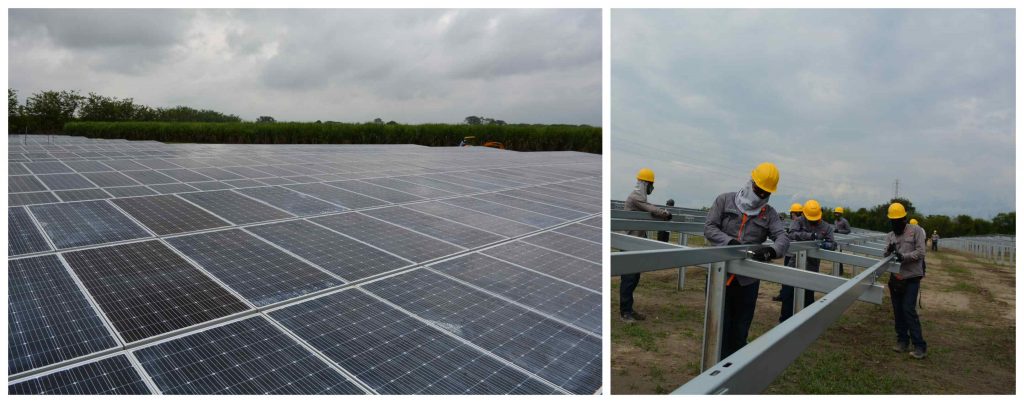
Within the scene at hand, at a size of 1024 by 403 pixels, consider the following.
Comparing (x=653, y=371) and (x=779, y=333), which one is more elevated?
(x=779, y=333)

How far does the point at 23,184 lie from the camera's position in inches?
328

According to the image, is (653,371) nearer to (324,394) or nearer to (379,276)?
(379,276)

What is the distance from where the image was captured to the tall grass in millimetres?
33281

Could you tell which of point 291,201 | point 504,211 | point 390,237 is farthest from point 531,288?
point 291,201

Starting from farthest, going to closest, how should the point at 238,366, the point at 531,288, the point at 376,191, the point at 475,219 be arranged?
the point at 376,191
the point at 475,219
the point at 531,288
the point at 238,366

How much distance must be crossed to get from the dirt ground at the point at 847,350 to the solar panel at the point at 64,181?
7.93m

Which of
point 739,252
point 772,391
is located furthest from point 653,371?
point 739,252

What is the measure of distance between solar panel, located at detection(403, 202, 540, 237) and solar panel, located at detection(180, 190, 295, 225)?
1.78m

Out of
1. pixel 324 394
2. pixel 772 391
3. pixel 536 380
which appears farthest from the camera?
pixel 772 391

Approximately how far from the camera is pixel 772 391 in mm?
5945

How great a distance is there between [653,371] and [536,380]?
13.0 feet

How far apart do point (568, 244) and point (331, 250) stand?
236 cm

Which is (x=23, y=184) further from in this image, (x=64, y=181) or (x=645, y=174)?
(x=645, y=174)

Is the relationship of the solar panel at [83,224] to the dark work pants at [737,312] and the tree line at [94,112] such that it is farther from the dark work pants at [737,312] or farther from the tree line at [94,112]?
the tree line at [94,112]
